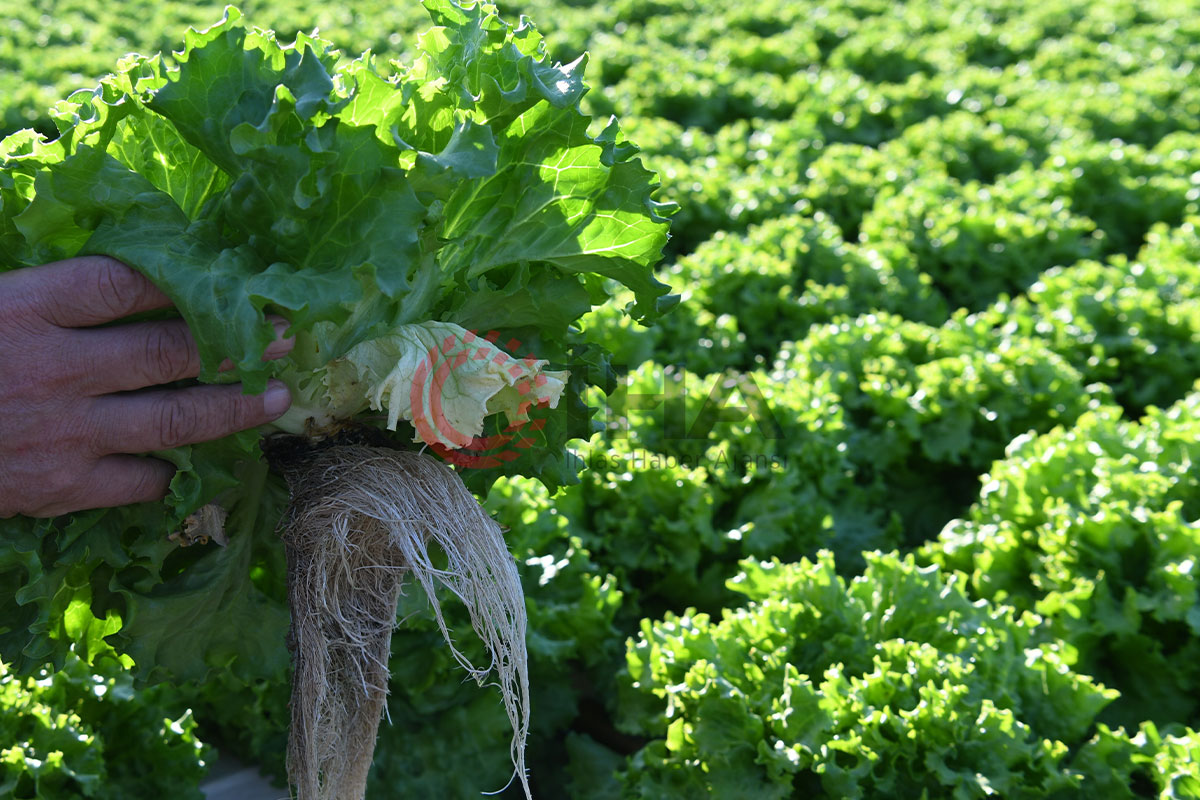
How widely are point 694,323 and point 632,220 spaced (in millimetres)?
3549

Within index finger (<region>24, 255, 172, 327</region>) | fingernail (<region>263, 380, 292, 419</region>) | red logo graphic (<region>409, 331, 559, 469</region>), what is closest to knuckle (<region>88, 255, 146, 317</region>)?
index finger (<region>24, 255, 172, 327</region>)

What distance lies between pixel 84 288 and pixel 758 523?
10.2ft

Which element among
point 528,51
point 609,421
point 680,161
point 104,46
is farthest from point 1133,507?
point 104,46

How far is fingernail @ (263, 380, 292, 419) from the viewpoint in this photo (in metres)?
1.95

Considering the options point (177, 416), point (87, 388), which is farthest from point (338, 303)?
point (87, 388)

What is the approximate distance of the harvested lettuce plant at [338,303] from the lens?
1846 millimetres

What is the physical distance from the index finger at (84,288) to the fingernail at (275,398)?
0.88 ft

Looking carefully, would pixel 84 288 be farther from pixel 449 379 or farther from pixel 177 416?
pixel 449 379

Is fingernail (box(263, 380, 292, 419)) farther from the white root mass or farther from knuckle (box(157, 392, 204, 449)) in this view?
the white root mass

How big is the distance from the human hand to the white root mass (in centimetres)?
33

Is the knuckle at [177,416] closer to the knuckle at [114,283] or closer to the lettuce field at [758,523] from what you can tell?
the lettuce field at [758,523]

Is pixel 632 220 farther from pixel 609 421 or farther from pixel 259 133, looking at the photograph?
pixel 609 421

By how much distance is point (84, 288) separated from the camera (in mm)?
1805

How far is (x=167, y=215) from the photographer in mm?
1927
